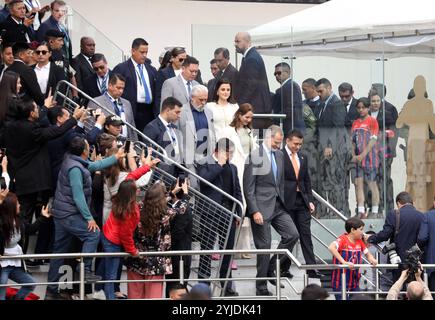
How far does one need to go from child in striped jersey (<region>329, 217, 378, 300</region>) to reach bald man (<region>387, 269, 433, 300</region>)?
2.56 ft

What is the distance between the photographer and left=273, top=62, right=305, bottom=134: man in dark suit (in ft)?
63.8

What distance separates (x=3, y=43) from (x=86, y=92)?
1364 millimetres

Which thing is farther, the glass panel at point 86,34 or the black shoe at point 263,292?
the glass panel at point 86,34

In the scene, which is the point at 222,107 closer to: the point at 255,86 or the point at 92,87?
the point at 255,86

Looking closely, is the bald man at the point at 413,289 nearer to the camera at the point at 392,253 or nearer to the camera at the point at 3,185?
the camera at the point at 392,253

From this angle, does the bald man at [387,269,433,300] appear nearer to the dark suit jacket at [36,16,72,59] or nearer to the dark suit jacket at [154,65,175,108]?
the dark suit jacket at [154,65,175,108]

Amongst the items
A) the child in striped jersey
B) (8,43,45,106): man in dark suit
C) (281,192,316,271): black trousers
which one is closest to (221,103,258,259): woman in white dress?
(281,192,316,271): black trousers

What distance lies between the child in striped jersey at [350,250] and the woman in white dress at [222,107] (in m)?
2.18

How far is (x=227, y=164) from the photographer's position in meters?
18.2

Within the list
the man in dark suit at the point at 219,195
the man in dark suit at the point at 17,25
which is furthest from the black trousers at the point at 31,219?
the man in dark suit at the point at 17,25


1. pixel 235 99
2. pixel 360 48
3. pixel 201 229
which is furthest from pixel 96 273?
pixel 360 48

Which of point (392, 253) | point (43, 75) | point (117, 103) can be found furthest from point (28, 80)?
point (392, 253)

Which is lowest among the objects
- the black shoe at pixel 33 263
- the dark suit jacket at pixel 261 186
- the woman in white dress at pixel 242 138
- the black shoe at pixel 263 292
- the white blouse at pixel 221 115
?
the black shoe at pixel 263 292

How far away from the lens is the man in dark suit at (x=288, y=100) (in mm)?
19453
